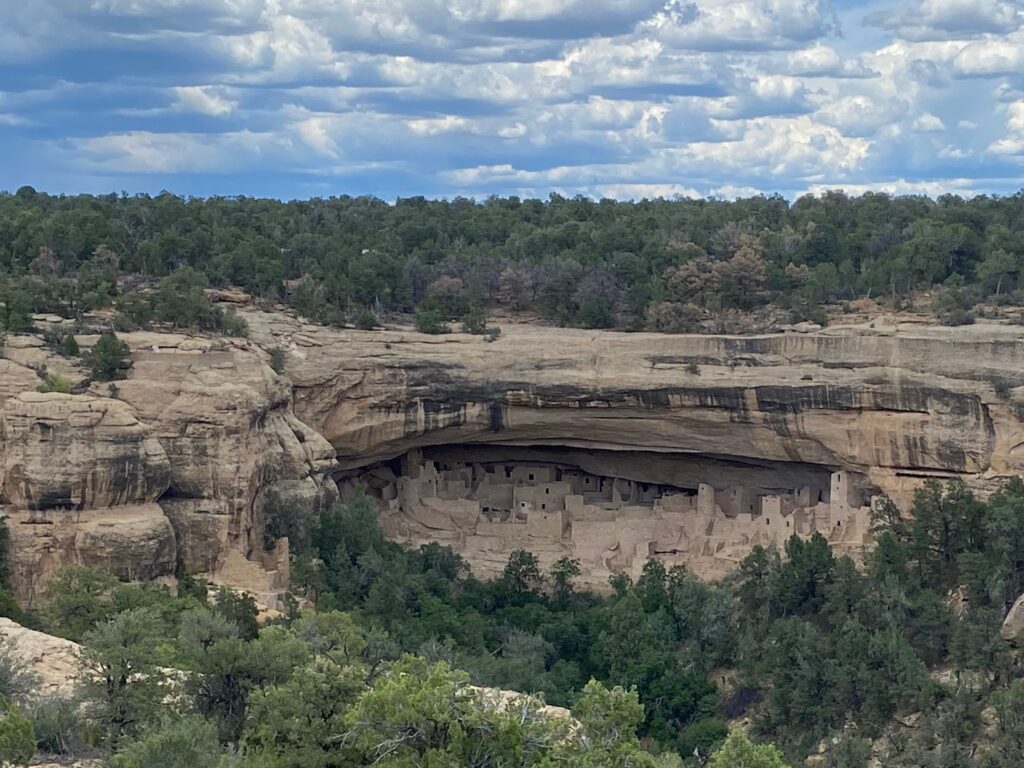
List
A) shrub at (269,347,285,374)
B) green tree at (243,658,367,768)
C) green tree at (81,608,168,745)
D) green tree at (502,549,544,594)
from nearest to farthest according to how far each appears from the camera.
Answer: green tree at (243,658,367,768)
green tree at (81,608,168,745)
shrub at (269,347,285,374)
green tree at (502,549,544,594)

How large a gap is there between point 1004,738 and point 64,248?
65.5 feet

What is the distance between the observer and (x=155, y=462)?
1038 inches

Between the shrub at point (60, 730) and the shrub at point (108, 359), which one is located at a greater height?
the shrub at point (108, 359)

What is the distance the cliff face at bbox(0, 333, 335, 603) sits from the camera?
2556 cm

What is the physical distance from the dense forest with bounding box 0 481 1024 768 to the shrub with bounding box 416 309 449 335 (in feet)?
11.1

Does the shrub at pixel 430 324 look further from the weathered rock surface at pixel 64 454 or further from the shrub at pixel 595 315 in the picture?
the weathered rock surface at pixel 64 454

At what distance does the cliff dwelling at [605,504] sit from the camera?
1236 inches

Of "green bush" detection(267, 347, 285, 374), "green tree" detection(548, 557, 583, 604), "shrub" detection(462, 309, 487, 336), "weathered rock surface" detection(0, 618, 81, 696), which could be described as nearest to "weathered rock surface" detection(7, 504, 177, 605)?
"green bush" detection(267, 347, 285, 374)

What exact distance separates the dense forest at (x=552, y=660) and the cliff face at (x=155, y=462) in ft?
2.66

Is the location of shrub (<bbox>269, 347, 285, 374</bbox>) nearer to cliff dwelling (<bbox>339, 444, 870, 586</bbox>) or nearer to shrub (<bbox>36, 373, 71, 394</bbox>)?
cliff dwelling (<bbox>339, 444, 870, 586</bbox>)

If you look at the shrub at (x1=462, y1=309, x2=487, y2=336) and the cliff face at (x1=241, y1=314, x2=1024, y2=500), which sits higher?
the shrub at (x1=462, y1=309, x2=487, y2=336)

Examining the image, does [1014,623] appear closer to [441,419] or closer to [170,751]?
[441,419]

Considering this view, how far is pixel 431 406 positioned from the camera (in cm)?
3206

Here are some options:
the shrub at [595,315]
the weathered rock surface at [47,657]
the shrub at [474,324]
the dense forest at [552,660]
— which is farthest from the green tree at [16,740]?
the shrub at [595,315]
